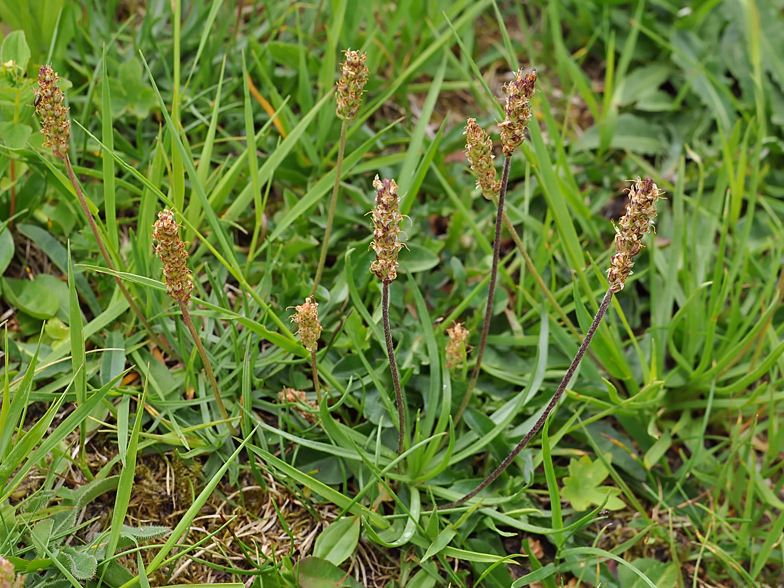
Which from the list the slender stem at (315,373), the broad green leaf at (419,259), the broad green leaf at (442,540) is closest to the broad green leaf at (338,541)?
the broad green leaf at (442,540)

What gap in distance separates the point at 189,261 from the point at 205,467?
2.42 ft

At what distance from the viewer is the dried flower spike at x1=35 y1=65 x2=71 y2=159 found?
5.17 feet

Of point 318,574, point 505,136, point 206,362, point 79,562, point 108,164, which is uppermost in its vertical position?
point 505,136

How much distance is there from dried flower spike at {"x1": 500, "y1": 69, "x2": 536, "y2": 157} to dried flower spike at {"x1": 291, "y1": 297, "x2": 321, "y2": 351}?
0.62 metres

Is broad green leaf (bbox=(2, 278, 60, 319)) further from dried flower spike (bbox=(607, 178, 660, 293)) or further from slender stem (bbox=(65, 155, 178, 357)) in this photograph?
dried flower spike (bbox=(607, 178, 660, 293))

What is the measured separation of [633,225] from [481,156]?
1.49 ft

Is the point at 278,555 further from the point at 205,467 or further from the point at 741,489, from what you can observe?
the point at 741,489

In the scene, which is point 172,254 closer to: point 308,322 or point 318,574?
point 308,322


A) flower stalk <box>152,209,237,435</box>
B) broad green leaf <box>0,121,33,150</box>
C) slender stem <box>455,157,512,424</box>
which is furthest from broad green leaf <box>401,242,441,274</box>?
broad green leaf <box>0,121,33,150</box>

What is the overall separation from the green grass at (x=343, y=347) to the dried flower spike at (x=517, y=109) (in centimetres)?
48

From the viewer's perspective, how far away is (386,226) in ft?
4.44

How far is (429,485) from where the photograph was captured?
2.07 m

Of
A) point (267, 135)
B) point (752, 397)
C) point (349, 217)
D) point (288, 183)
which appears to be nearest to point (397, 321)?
point (349, 217)

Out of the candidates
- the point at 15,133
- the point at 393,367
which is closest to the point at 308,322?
the point at 393,367
